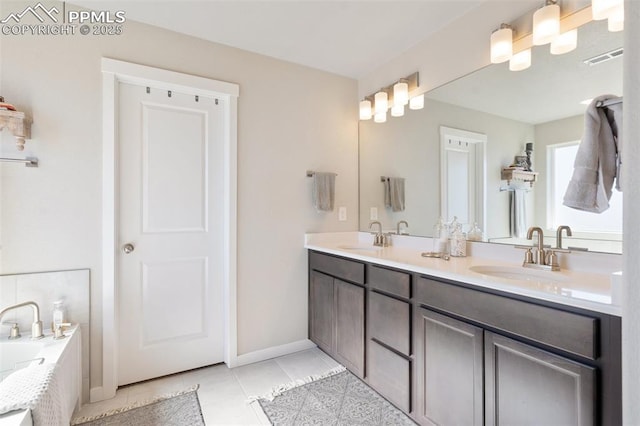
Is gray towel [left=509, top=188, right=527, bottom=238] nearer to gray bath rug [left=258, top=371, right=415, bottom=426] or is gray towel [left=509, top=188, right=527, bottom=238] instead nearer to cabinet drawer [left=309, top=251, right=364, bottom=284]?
cabinet drawer [left=309, top=251, right=364, bottom=284]

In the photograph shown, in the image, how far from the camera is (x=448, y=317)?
1438 millimetres

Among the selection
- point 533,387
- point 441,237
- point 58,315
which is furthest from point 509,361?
point 58,315

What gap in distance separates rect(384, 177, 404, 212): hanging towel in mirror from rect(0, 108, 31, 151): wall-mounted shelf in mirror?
7.82 ft

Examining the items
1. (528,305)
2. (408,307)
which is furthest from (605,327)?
(408,307)

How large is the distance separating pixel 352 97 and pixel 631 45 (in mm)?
2360

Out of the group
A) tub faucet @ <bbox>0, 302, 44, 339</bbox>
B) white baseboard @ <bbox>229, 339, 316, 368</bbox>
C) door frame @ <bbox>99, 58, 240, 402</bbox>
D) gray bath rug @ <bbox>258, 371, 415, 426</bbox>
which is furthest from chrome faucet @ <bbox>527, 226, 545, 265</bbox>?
tub faucet @ <bbox>0, 302, 44, 339</bbox>

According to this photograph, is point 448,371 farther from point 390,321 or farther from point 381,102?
point 381,102

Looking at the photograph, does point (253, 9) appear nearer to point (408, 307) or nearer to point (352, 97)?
point (352, 97)

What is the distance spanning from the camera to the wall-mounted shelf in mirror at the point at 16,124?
159 cm

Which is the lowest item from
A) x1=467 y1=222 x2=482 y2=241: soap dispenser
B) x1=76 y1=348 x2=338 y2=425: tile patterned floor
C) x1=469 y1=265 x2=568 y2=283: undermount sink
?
x1=76 y1=348 x2=338 y2=425: tile patterned floor

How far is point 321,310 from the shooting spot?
245 centimetres

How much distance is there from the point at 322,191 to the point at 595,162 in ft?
5.73

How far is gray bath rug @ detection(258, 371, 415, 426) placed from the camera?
172cm

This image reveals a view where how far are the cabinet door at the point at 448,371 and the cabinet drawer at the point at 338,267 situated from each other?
0.52m
